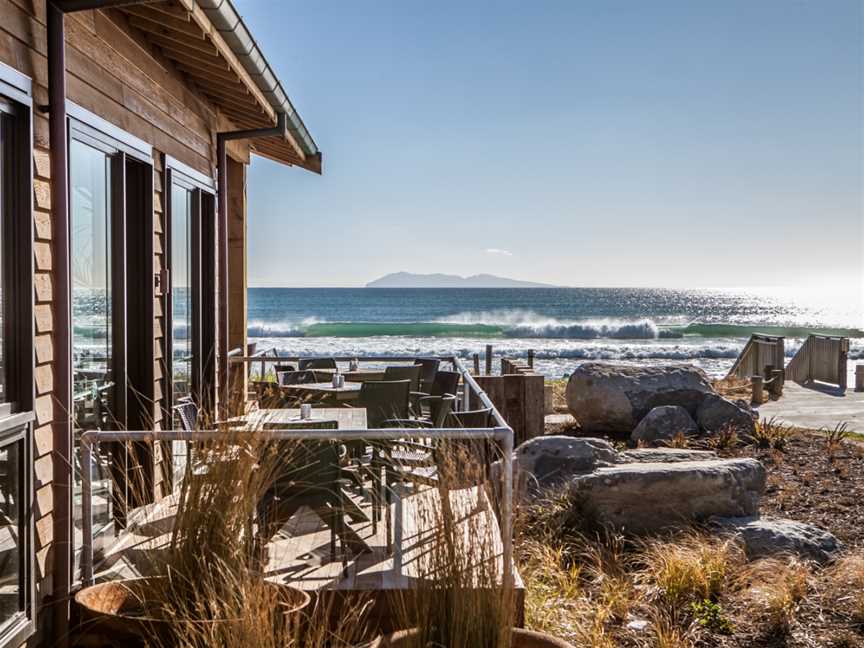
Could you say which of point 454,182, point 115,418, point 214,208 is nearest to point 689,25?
point 214,208

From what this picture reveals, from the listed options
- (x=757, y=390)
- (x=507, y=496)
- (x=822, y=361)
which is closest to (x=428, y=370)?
(x=507, y=496)

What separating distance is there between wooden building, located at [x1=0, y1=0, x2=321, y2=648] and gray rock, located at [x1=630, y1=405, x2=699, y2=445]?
15.4 feet

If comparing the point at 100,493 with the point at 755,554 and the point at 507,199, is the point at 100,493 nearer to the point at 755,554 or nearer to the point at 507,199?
the point at 755,554

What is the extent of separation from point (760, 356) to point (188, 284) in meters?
12.1

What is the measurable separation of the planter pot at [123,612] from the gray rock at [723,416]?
6968 millimetres

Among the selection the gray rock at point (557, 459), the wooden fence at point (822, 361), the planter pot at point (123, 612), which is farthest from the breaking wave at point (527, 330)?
the planter pot at point (123, 612)

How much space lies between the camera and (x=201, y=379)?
6105 millimetres

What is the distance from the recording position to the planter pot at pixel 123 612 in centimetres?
291

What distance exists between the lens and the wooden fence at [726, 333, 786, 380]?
14258mm

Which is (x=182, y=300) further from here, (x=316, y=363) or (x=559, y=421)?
(x=559, y=421)

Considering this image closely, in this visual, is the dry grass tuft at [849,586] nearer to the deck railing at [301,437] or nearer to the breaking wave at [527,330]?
the deck railing at [301,437]

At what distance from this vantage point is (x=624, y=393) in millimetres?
9633

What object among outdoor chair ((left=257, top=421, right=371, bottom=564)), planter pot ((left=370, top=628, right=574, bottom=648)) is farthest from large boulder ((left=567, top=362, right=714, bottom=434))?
planter pot ((left=370, top=628, right=574, bottom=648))

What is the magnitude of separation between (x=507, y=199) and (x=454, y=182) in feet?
14.1
